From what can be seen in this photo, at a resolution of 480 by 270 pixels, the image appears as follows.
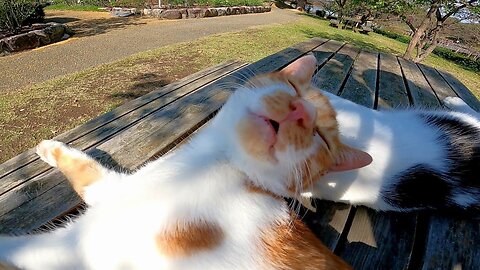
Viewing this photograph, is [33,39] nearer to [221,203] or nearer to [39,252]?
[39,252]

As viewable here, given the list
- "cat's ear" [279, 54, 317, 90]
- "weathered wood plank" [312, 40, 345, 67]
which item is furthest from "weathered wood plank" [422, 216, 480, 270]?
"weathered wood plank" [312, 40, 345, 67]

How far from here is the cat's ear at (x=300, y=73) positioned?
131cm

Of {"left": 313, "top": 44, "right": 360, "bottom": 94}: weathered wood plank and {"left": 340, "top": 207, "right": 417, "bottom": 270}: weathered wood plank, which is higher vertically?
{"left": 313, "top": 44, "right": 360, "bottom": 94}: weathered wood plank

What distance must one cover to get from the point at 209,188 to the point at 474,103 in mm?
2718

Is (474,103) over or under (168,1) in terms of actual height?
over

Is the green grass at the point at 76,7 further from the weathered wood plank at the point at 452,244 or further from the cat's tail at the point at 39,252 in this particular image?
the weathered wood plank at the point at 452,244

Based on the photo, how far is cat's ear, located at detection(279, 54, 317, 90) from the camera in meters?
1.31

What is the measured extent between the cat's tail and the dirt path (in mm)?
4880

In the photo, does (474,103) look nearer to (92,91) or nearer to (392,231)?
(392,231)

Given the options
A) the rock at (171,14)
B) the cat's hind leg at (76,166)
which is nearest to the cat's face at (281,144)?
the cat's hind leg at (76,166)

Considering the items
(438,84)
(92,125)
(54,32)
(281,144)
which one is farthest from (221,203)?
(54,32)

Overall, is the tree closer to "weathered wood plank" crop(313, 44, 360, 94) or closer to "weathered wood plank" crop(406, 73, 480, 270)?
"weathered wood plank" crop(313, 44, 360, 94)

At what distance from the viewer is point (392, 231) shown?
1.24 m

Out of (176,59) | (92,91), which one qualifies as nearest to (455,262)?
(92,91)
